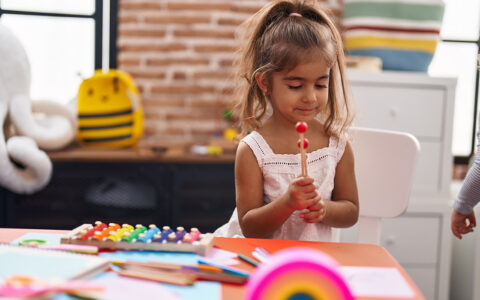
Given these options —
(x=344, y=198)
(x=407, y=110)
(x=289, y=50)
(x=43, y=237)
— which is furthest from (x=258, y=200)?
(x=407, y=110)

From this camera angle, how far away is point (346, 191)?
105cm

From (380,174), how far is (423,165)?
0.89 metres

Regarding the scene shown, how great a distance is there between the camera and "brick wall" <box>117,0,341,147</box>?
90.4 inches

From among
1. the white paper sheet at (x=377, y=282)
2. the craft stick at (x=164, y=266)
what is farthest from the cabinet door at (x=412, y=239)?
the craft stick at (x=164, y=266)

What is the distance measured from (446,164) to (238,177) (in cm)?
124

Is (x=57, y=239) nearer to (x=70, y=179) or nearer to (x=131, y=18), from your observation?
(x=70, y=179)

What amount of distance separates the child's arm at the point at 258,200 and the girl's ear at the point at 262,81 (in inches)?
5.3

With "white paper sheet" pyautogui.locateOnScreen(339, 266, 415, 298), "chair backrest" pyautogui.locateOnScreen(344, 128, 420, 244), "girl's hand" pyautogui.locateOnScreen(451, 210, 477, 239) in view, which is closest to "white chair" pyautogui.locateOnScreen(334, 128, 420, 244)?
"chair backrest" pyautogui.locateOnScreen(344, 128, 420, 244)

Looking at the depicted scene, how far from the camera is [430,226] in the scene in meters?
1.91

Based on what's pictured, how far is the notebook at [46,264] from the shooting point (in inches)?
19.6

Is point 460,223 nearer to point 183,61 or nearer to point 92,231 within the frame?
point 92,231

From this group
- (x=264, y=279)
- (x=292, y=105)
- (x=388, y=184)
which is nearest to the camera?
(x=264, y=279)

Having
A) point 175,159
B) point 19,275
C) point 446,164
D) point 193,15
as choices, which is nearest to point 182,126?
point 175,159

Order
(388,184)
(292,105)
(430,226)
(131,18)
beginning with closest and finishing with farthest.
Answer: (292,105) → (388,184) → (430,226) → (131,18)
